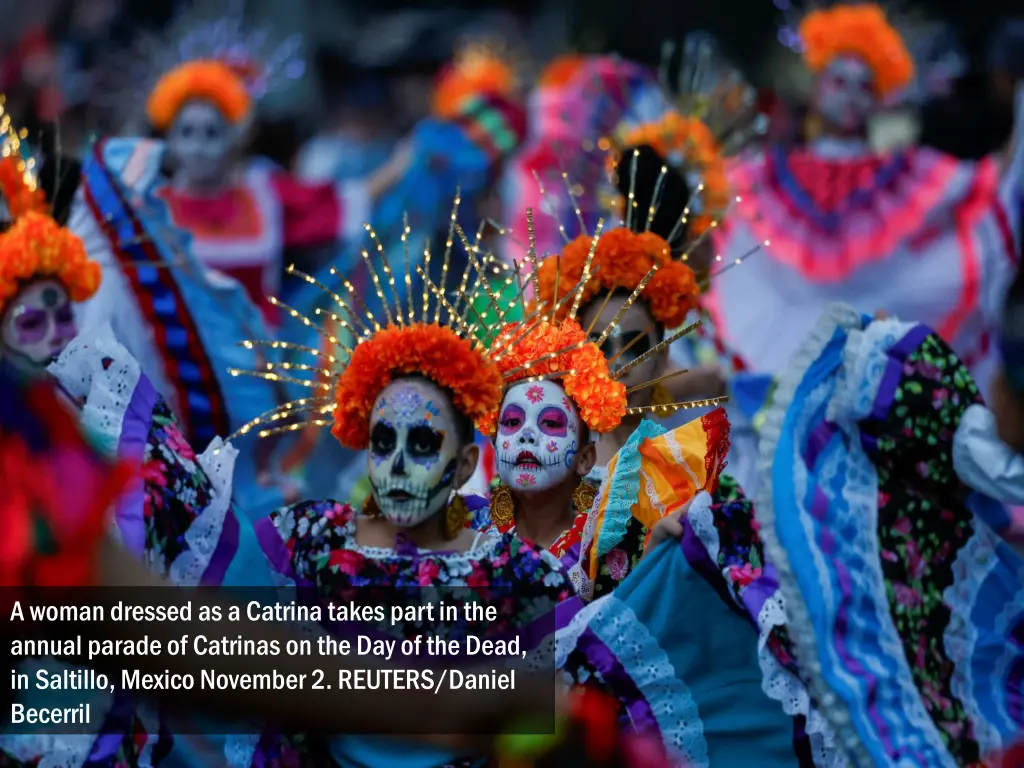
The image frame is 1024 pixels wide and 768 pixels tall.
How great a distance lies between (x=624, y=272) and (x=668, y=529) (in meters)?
1.30

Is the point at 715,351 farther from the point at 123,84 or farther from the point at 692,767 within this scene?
the point at 123,84

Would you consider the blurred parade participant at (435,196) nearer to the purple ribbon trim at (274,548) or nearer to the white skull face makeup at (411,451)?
the white skull face makeup at (411,451)

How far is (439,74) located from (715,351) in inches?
206

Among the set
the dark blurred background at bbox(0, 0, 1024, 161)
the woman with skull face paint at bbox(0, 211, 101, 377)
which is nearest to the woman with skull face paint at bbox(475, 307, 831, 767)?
the woman with skull face paint at bbox(0, 211, 101, 377)

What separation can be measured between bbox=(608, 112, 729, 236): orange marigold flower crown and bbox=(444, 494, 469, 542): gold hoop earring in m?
2.60

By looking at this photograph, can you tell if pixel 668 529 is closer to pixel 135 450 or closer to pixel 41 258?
pixel 135 450

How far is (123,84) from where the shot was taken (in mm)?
9023

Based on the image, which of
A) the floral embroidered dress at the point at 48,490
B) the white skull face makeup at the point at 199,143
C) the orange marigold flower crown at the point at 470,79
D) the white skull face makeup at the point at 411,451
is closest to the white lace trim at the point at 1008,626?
the white skull face makeup at the point at 411,451

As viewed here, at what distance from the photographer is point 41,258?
15.1ft

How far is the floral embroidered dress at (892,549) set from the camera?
3.26m

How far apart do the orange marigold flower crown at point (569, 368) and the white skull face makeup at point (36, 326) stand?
1.25m

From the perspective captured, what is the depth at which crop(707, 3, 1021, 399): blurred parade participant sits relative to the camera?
731 centimetres

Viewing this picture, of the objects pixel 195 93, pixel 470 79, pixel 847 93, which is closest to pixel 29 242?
pixel 195 93

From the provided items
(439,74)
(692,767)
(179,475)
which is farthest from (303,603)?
(439,74)
